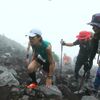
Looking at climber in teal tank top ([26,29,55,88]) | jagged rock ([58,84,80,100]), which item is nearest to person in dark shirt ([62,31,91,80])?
jagged rock ([58,84,80,100])


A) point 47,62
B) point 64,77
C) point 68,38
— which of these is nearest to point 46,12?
point 68,38

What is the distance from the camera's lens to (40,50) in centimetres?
922

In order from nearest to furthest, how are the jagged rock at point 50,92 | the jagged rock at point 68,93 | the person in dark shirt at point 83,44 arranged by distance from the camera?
1. the jagged rock at point 50,92
2. the jagged rock at point 68,93
3. the person in dark shirt at point 83,44

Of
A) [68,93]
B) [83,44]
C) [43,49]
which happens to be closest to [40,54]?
[43,49]

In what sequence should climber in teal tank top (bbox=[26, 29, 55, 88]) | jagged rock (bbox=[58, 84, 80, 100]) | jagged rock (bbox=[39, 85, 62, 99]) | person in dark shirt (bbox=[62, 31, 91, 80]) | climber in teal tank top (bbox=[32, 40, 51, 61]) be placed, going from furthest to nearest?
person in dark shirt (bbox=[62, 31, 91, 80]) → jagged rock (bbox=[58, 84, 80, 100]) → jagged rock (bbox=[39, 85, 62, 99]) → climber in teal tank top (bbox=[32, 40, 51, 61]) → climber in teal tank top (bbox=[26, 29, 55, 88])

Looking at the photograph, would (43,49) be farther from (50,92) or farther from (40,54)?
(50,92)

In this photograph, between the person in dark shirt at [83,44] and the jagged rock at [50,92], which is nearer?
the jagged rock at [50,92]

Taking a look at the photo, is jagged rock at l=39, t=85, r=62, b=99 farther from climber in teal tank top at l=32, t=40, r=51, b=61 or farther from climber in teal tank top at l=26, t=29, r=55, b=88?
climber in teal tank top at l=32, t=40, r=51, b=61

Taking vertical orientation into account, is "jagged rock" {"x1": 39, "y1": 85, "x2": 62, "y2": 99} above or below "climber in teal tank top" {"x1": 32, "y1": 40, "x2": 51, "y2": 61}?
below

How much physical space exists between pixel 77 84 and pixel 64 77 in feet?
3.45

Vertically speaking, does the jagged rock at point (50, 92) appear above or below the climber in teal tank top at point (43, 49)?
below

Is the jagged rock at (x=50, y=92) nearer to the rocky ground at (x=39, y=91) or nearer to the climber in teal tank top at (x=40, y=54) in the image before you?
the rocky ground at (x=39, y=91)

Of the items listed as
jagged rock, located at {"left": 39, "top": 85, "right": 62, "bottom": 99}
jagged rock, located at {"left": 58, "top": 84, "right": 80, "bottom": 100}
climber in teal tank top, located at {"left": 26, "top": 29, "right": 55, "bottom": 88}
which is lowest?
jagged rock, located at {"left": 58, "top": 84, "right": 80, "bottom": 100}

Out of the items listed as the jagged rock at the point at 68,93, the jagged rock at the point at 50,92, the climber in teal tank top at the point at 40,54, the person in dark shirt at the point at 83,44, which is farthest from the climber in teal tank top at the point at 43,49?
the person in dark shirt at the point at 83,44
